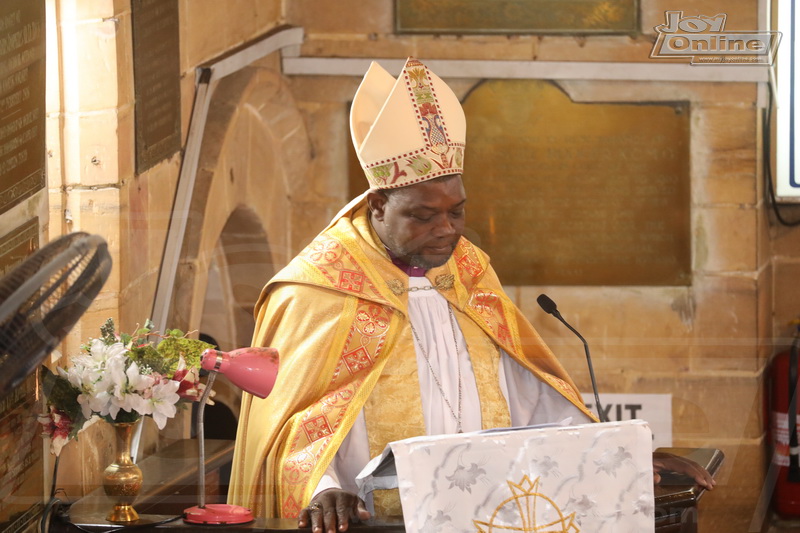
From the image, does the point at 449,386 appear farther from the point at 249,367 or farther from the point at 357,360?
the point at 249,367

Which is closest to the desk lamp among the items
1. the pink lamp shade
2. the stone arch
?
the pink lamp shade

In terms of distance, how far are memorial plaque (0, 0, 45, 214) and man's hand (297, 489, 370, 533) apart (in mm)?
1109

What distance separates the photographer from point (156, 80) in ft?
14.2

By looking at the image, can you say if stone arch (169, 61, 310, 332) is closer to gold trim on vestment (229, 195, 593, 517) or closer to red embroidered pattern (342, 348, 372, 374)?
gold trim on vestment (229, 195, 593, 517)

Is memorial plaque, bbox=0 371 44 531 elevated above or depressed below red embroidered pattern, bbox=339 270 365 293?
below

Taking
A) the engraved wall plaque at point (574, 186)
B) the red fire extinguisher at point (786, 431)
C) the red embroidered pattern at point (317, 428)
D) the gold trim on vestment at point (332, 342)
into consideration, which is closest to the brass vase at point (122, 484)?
the gold trim on vestment at point (332, 342)

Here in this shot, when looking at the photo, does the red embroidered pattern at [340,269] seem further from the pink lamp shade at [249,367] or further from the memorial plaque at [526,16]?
the memorial plaque at [526,16]

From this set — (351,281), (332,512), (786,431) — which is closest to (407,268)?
(351,281)

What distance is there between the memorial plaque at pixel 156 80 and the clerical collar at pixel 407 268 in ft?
3.29

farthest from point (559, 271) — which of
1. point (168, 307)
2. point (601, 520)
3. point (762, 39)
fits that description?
point (601, 520)

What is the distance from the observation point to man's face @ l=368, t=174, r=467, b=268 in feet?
11.8

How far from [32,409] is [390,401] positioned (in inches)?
39.3

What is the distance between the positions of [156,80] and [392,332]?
130 centimetres

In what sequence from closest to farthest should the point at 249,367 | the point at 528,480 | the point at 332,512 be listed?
1. the point at 528,480
2. the point at 332,512
3. the point at 249,367
